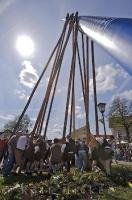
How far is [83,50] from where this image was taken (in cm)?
1902

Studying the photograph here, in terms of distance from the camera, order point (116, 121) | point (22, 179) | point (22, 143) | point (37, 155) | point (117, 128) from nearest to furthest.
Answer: point (22, 179) < point (22, 143) < point (37, 155) < point (116, 121) < point (117, 128)

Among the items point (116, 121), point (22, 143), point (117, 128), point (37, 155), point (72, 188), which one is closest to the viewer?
point (72, 188)

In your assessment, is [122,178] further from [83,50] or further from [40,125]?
[83,50]

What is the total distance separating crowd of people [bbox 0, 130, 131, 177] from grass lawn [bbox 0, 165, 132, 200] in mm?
1680

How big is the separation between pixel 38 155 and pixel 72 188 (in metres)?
4.83

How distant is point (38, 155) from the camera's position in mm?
14125

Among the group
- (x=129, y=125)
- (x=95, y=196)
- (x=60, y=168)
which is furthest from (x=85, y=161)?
(x=129, y=125)

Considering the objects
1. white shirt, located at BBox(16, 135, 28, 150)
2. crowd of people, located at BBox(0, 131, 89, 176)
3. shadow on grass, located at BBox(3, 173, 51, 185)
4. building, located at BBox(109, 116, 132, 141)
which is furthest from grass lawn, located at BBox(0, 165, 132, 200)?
building, located at BBox(109, 116, 132, 141)

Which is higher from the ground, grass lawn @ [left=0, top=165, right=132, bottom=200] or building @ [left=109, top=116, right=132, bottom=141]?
building @ [left=109, top=116, right=132, bottom=141]

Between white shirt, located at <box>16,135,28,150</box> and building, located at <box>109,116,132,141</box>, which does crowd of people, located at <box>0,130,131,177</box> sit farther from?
building, located at <box>109,116,132,141</box>

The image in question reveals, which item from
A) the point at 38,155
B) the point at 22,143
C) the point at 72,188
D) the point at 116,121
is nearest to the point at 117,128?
the point at 116,121

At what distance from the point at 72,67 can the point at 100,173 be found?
7.57m

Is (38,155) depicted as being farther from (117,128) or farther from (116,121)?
(117,128)

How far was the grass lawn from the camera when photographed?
834 cm
